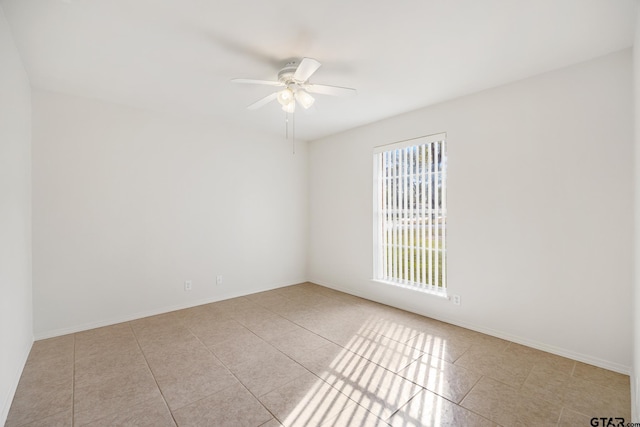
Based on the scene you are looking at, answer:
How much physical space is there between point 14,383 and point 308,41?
11.1 feet

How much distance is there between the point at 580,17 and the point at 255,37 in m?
2.24

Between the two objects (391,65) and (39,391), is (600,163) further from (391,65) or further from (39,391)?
(39,391)

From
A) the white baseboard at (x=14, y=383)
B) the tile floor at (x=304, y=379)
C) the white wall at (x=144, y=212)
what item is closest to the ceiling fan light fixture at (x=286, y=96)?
the white wall at (x=144, y=212)

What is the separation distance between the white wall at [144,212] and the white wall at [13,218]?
0.22m

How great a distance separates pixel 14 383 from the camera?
218 cm

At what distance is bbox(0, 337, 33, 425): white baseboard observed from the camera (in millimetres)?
1881

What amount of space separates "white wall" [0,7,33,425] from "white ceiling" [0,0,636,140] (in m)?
0.27

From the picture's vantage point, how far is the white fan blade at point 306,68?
2072 mm

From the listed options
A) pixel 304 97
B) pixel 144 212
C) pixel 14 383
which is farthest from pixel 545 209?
pixel 14 383

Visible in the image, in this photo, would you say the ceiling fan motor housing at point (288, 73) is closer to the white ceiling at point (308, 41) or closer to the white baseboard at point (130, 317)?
the white ceiling at point (308, 41)

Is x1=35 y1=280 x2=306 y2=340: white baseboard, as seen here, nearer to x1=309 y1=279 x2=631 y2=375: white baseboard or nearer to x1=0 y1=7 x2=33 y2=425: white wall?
x1=0 y1=7 x2=33 y2=425: white wall

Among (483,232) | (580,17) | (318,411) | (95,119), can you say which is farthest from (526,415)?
(95,119)

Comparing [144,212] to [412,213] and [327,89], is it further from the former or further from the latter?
[412,213]

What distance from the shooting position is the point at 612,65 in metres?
2.40
